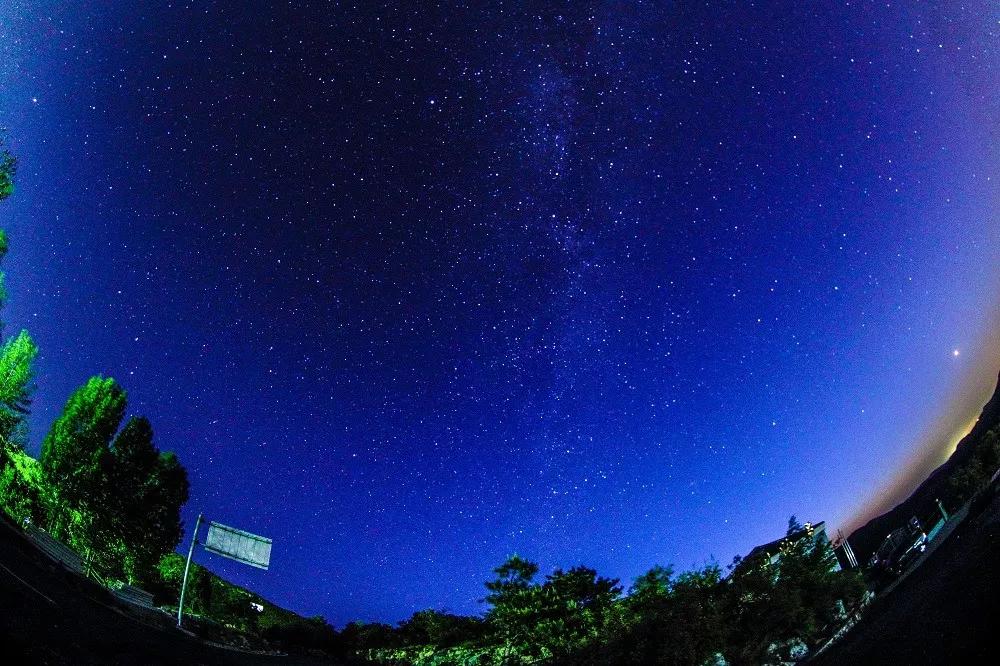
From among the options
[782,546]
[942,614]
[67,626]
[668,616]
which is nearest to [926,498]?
[782,546]

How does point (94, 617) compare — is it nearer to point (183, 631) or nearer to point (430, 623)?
point (183, 631)

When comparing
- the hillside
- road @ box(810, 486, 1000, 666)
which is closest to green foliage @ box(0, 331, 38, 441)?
road @ box(810, 486, 1000, 666)

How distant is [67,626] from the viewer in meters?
9.69

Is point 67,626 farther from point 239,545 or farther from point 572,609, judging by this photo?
point 572,609

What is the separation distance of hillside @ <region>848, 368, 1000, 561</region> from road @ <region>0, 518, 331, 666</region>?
57.4 meters

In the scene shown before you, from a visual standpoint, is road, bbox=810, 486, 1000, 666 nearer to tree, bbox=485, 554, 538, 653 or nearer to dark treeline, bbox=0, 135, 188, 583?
tree, bbox=485, 554, 538, 653

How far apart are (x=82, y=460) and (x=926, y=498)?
89609 millimetres

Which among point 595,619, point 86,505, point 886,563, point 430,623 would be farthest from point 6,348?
point 886,563

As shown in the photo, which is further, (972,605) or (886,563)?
(886,563)

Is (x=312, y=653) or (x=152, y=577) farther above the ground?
(x=152, y=577)

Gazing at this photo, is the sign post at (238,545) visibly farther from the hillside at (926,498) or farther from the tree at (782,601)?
the hillside at (926,498)

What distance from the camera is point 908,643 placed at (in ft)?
49.4

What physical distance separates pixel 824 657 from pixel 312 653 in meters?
24.9

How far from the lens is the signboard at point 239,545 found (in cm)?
A: 1584
